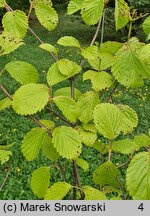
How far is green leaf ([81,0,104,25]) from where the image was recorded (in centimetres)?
95

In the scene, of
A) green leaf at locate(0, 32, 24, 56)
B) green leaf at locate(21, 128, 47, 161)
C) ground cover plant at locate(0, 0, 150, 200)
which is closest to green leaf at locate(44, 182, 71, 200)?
ground cover plant at locate(0, 0, 150, 200)

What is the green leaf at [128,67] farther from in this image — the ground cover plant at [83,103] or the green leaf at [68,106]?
the green leaf at [68,106]

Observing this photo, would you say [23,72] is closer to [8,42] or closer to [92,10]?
[8,42]

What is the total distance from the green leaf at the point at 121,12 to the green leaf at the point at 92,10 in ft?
0.14

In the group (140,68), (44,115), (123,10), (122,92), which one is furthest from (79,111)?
(122,92)

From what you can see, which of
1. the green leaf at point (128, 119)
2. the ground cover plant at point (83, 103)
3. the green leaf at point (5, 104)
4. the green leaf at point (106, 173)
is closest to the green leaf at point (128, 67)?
the ground cover plant at point (83, 103)

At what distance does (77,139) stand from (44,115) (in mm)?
4438

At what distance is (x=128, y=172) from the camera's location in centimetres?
77

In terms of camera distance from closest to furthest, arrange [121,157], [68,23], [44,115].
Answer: [121,157]
[44,115]
[68,23]

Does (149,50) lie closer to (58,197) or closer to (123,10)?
(123,10)

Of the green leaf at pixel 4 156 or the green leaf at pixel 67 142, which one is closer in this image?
the green leaf at pixel 67 142

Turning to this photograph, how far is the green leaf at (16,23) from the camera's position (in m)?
1.01

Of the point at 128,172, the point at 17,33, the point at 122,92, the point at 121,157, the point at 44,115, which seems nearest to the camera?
the point at 128,172

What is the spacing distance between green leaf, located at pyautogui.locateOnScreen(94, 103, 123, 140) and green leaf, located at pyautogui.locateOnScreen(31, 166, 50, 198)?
9.5 inches
